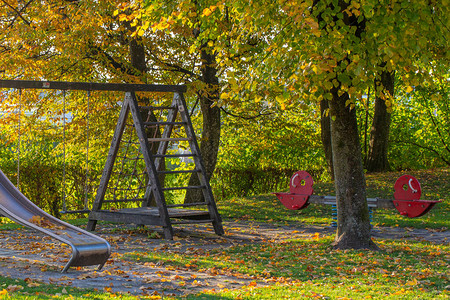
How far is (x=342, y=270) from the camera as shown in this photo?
6484 millimetres

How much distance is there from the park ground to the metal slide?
19cm

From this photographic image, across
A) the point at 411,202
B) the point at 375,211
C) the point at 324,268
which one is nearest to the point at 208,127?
the point at 375,211

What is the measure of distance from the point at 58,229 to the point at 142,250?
5.19 feet

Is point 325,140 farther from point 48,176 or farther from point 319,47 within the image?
point 319,47

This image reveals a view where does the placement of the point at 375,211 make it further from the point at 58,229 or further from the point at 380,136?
the point at 58,229

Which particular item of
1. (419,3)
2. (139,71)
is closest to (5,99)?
(139,71)

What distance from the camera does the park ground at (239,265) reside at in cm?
520

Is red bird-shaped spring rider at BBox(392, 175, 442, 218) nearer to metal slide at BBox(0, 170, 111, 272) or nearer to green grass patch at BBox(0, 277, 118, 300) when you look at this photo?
metal slide at BBox(0, 170, 111, 272)

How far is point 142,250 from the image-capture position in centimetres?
776

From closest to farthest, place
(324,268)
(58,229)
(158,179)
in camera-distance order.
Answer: (58,229) < (324,268) < (158,179)

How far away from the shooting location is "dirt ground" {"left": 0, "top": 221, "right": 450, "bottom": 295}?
5480mm

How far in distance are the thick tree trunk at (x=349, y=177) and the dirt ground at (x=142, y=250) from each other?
1.58 metres

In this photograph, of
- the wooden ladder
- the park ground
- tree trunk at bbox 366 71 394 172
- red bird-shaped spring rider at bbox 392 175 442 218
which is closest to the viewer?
the park ground

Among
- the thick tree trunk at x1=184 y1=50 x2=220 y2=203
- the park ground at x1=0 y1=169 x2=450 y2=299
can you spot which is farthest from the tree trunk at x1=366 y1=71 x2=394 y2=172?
the park ground at x1=0 y1=169 x2=450 y2=299
